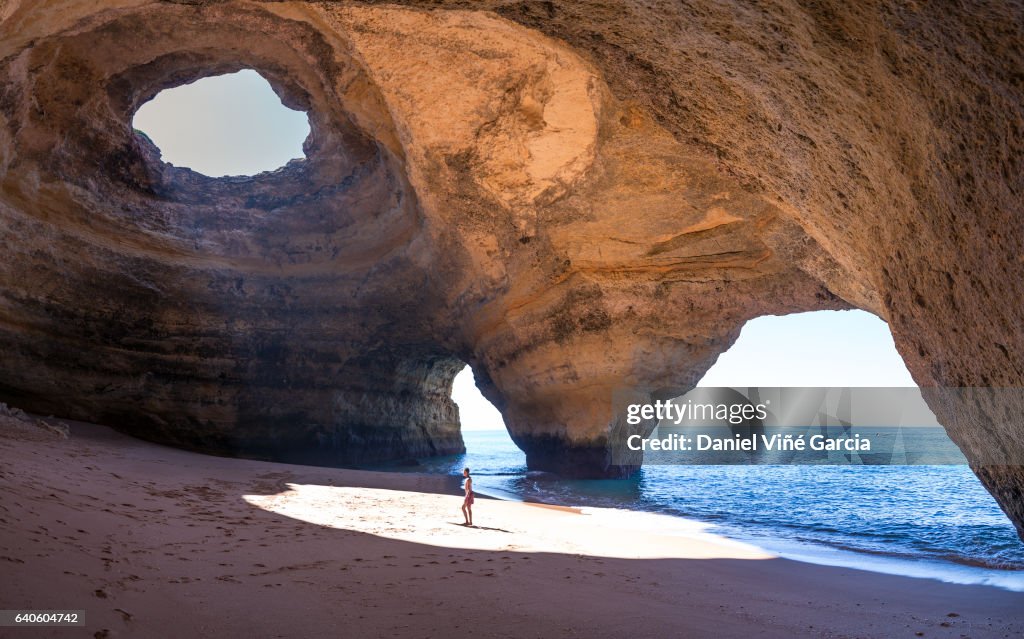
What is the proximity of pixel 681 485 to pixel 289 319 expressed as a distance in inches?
428

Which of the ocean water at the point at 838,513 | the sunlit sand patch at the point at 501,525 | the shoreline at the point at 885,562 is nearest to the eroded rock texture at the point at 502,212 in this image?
the ocean water at the point at 838,513

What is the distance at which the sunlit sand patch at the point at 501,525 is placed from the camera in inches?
233

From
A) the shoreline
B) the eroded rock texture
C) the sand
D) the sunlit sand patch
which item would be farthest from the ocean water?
the eroded rock texture

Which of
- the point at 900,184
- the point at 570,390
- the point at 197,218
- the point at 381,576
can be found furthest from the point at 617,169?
the point at 197,218

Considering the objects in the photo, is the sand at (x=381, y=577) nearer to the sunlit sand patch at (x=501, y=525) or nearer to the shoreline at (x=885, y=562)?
the sunlit sand patch at (x=501, y=525)

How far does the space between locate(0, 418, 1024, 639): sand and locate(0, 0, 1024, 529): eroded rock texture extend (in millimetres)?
1708

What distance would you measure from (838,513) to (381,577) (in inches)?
421

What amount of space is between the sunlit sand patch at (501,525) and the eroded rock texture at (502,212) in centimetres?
318

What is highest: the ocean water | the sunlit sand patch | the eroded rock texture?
the eroded rock texture

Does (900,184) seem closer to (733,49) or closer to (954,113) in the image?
(954,113)

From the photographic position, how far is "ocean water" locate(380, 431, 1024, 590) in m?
6.95

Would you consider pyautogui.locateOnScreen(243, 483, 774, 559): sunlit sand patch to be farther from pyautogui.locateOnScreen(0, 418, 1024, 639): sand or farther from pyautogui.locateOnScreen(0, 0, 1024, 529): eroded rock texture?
pyautogui.locateOnScreen(0, 0, 1024, 529): eroded rock texture

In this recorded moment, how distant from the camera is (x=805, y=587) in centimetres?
509

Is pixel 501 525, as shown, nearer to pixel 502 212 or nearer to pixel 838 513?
pixel 502 212
